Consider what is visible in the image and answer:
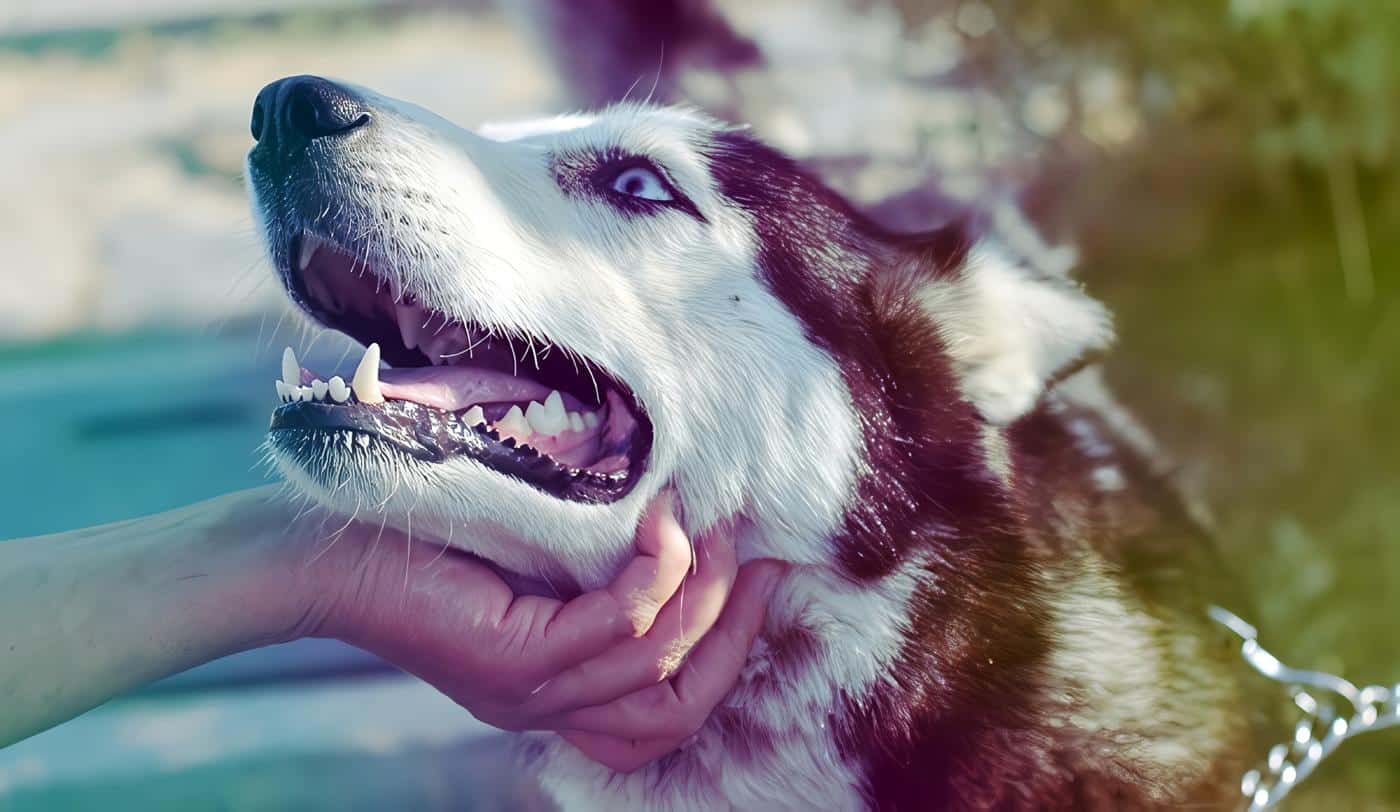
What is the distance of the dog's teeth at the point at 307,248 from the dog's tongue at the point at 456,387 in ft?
0.64

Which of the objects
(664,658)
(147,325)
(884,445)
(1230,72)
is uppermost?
(1230,72)

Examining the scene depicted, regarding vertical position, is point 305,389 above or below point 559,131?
below

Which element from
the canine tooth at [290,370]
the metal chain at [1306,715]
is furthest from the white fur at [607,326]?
the metal chain at [1306,715]

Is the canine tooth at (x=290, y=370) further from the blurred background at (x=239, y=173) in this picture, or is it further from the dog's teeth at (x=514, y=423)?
the dog's teeth at (x=514, y=423)

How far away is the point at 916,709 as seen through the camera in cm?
182

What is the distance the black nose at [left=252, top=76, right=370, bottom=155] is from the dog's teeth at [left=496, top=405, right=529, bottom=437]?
44 centimetres

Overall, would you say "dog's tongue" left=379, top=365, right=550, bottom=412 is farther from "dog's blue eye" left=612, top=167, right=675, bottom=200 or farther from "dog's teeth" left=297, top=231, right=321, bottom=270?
"dog's blue eye" left=612, top=167, right=675, bottom=200

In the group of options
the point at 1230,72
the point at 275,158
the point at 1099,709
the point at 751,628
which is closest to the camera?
the point at 275,158

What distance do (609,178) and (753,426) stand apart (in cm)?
43

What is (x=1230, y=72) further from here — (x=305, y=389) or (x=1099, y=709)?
(x=305, y=389)

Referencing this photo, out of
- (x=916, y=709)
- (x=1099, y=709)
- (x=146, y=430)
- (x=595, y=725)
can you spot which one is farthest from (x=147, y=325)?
(x=1099, y=709)

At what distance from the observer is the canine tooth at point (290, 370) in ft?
5.70

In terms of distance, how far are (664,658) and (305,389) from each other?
648mm

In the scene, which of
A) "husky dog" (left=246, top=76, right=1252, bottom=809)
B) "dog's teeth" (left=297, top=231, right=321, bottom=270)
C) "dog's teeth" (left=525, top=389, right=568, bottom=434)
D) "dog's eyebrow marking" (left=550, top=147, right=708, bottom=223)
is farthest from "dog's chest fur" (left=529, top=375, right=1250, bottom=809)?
"dog's teeth" (left=297, top=231, right=321, bottom=270)
